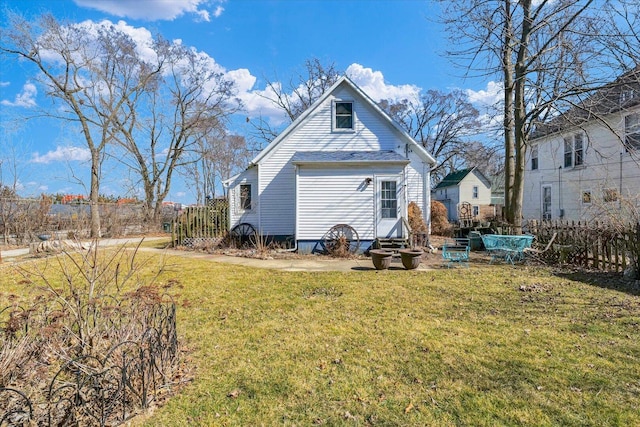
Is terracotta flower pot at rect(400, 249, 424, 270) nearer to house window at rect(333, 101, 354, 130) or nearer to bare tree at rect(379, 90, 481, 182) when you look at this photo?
house window at rect(333, 101, 354, 130)

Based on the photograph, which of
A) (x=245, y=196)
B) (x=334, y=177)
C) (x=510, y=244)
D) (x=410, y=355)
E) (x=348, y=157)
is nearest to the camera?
(x=410, y=355)

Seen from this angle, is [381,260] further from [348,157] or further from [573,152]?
[573,152]

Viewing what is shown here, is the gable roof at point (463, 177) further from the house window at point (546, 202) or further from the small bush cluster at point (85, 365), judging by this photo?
the small bush cluster at point (85, 365)

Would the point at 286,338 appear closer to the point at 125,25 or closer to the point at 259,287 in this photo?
the point at 259,287

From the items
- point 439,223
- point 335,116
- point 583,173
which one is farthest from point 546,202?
point 335,116

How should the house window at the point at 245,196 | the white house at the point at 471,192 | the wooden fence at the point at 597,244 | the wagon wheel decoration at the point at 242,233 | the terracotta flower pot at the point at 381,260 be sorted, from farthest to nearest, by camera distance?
1. the white house at the point at 471,192
2. the house window at the point at 245,196
3. the wagon wheel decoration at the point at 242,233
4. the terracotta flower pot at the point at 381,260
5. the wooden fence at the point at 597,244

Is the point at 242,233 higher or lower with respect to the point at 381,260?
higher

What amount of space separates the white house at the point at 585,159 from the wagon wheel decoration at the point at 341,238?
7.76 m

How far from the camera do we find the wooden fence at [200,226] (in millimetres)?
14930

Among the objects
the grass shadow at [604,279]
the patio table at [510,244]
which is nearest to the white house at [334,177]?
the patio table at [510,244]

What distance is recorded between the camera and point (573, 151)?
60.8ft

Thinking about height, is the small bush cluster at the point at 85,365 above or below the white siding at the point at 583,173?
below

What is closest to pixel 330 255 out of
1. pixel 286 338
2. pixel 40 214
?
pixel 286 338

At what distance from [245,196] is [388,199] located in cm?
693
